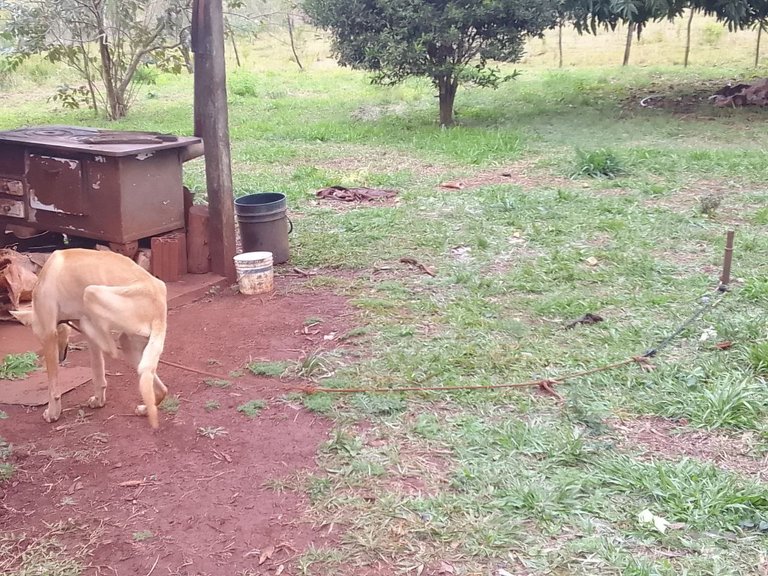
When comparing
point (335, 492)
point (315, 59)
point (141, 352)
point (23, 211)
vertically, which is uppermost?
point (315, 59)

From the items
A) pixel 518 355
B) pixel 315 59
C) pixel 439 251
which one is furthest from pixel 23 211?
pixel 315 59

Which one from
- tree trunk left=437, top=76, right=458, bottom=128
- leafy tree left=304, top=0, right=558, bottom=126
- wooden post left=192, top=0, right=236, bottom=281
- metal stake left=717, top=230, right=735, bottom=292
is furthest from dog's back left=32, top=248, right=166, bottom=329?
tree trunk left=437, top=76, right=458, bottom=128

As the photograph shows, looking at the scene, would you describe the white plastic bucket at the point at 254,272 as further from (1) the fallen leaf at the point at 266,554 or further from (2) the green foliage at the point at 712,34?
(2) the green foliage at the point at 712,34

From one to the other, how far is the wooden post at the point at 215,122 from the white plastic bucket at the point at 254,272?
1.13ft

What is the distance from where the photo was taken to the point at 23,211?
621cm

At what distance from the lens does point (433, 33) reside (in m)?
12.7

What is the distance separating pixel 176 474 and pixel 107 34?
1396 cm

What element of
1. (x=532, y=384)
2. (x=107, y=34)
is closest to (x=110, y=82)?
(x=107, y=34)

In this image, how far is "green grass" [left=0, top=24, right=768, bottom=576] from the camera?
311cm

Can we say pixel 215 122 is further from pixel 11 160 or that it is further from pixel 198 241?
pixel 11 160

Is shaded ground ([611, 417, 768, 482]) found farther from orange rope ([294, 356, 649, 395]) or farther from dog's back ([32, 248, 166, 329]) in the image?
dog's back ([32, 248, 166, 329])

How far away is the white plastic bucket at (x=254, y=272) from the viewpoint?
610 cm

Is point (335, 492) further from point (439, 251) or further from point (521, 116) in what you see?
point (521, 116)

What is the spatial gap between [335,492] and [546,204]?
559 centimetres
